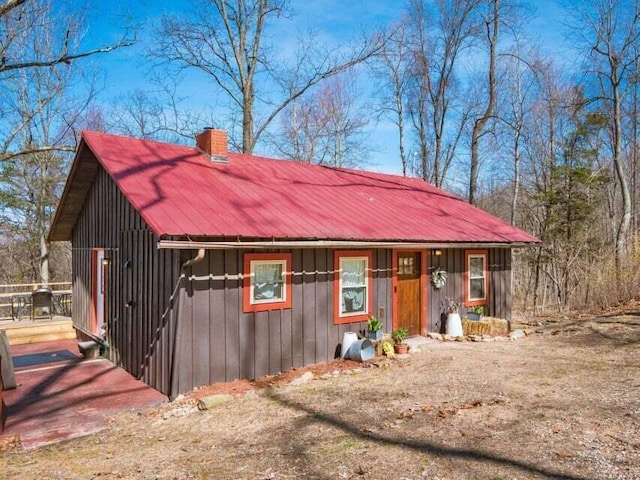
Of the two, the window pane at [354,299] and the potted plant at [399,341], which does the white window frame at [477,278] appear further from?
the window pane at [354,299]

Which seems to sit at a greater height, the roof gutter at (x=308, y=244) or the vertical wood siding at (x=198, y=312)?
the roof gutter at (x=308, y=244)

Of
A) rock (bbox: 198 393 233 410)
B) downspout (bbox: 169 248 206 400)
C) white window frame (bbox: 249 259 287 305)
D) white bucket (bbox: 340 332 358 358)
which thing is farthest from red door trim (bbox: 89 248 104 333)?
white bucket (bbox: 340 332 358 358)

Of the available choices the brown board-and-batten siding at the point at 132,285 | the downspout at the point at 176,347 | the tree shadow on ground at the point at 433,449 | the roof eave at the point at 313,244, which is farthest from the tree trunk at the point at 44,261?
the tree shadow on ground at the point at 433,449

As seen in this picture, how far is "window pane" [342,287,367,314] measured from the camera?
898cm

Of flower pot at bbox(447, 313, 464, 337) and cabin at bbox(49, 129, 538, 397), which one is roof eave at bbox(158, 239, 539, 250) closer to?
cabin at bbox(49, 129, 538, 397)

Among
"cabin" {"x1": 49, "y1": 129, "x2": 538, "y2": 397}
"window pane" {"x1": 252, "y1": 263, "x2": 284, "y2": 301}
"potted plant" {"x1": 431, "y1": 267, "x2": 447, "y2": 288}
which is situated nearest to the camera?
"cabin" {"x1": 49, "y1": 129, "x2": 538, "y2": 397}

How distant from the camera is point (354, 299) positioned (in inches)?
360

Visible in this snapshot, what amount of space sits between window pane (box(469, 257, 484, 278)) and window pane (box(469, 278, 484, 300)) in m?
0.12

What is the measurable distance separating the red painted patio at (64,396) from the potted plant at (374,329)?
3963mm

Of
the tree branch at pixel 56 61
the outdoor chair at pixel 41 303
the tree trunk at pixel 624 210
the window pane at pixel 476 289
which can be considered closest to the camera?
the tree branch at pixel 56 61

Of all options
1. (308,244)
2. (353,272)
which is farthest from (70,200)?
(353,272)

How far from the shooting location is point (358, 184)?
12281 millimetres

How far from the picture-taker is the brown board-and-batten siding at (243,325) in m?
6.99

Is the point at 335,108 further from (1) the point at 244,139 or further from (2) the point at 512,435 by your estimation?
(2) the point at 512,435
